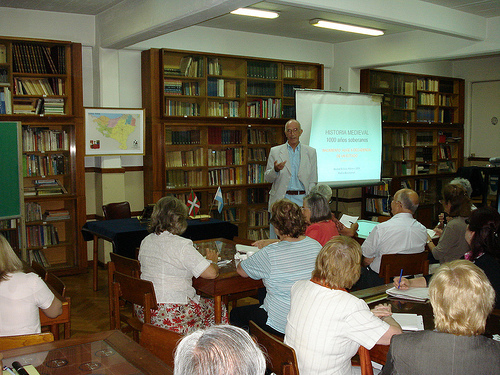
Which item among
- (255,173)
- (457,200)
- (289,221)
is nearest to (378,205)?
(255,173)

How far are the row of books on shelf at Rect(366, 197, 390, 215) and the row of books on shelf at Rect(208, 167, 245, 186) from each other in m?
2.57

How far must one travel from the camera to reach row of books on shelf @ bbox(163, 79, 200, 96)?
6698 millimetres

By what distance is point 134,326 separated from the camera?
11.0ft

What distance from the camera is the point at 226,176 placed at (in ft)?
24.1

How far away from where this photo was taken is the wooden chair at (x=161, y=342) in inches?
83.4

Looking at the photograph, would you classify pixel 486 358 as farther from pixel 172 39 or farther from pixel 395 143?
pixel 395 143

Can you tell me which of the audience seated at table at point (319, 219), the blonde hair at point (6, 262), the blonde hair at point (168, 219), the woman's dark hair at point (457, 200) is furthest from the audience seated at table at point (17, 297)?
the woman's dark hair at point (457, 200)

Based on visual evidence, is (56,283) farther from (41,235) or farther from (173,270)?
(41,235)

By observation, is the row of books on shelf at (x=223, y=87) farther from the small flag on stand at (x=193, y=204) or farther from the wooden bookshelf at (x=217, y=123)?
the small flag on stand at (x=193, y=204)

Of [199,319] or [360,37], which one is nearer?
[199,319]

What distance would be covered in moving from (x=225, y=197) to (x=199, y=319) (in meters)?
4.15

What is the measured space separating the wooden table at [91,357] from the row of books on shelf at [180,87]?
16.2 feet

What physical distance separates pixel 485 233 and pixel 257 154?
499cm

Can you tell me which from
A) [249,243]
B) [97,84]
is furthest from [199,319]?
[97,84]
